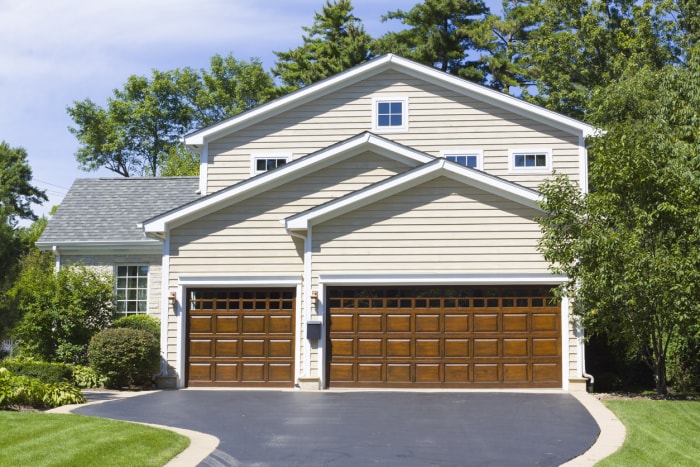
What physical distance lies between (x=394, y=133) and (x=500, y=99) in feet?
9.67

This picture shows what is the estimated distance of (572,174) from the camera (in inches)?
856

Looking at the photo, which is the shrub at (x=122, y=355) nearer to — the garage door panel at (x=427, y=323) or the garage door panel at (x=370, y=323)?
the garage door panel at (x=370, y=323)

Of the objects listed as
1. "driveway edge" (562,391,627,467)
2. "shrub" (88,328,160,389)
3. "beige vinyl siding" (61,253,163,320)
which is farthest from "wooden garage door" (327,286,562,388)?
"beige vinyl siding" (61,253,163,320)

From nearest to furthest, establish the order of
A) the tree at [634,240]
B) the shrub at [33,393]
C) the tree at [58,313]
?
the shrub at [33,393] → the tree at [634,240] → the tree at [58,313]

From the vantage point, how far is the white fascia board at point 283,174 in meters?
19.2

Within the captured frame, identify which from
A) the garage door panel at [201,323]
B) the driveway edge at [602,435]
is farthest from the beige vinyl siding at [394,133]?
the driveway edge at [602,435]

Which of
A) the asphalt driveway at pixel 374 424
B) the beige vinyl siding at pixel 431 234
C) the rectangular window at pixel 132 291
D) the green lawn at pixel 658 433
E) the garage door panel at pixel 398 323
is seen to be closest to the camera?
the green lawn at pixel 658 433

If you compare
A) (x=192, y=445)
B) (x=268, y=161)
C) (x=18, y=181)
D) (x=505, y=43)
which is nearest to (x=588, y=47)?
(x=505, y=43)

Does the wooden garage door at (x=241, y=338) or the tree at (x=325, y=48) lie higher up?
the tree at (x=325, y=48)

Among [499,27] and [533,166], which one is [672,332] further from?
[499,27]

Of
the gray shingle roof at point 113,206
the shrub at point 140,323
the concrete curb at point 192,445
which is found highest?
the gray shingle roof at point 113,206

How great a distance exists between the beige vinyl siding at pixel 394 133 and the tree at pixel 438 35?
21.4m

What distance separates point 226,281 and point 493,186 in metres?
6.49

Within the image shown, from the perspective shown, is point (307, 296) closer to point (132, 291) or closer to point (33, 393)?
point (33, 393)
